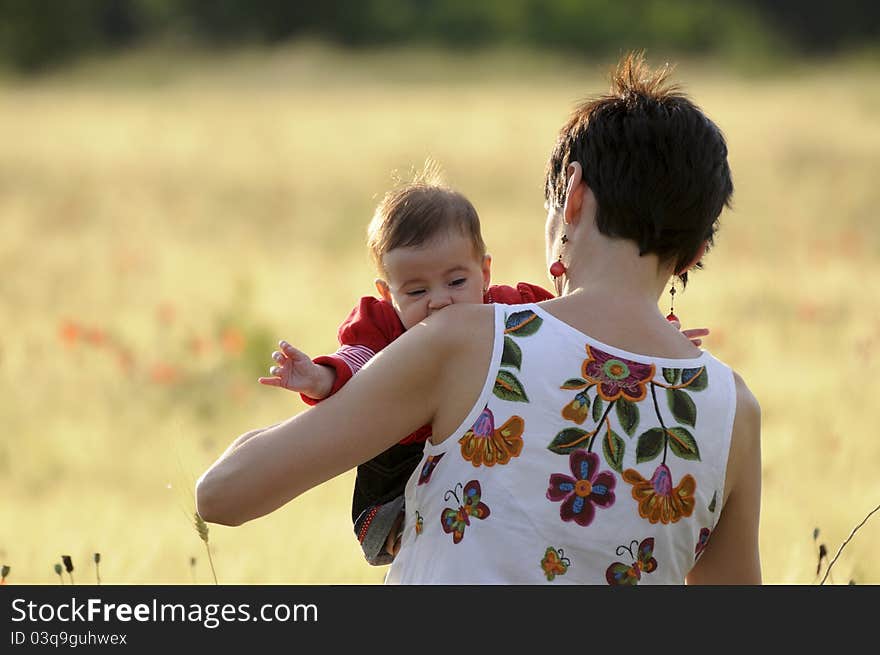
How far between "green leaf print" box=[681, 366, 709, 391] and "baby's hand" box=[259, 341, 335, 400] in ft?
2.04

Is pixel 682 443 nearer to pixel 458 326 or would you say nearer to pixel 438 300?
pixel 458 326

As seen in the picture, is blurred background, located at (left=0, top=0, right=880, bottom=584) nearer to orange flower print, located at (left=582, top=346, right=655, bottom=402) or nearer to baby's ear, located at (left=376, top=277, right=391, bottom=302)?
baby's ear, located at (left=376, top=277, right=391, bottom=302)

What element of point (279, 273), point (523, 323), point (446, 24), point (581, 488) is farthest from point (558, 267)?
point (446, 24)

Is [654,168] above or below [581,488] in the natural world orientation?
above

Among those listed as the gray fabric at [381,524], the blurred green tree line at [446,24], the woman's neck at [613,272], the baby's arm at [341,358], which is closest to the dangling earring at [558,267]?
the woman's neck at [613,272]

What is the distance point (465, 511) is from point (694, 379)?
448mm

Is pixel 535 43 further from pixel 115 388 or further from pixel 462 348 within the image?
pixel 462 348

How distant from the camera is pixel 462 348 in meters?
2.18

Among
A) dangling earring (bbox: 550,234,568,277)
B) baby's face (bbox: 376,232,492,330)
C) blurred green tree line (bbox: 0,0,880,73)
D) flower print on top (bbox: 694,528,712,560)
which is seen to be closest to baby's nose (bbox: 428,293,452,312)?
baby's face (bbox: 376,232,492,330)

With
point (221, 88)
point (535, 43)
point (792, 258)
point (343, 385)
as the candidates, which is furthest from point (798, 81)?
point (343, 385)

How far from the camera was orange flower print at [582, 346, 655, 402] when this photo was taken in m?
2.16

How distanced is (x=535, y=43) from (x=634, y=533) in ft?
149

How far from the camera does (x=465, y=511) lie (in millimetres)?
2154

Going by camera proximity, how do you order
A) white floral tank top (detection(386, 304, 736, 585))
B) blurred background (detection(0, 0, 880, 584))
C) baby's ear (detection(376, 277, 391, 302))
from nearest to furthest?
white floral tank top (detection(386, 304, 736, 585)) → baby's ear (detection(376, 277, 391, 302)) → blurred background (detection(0, 0, 880, 584))
